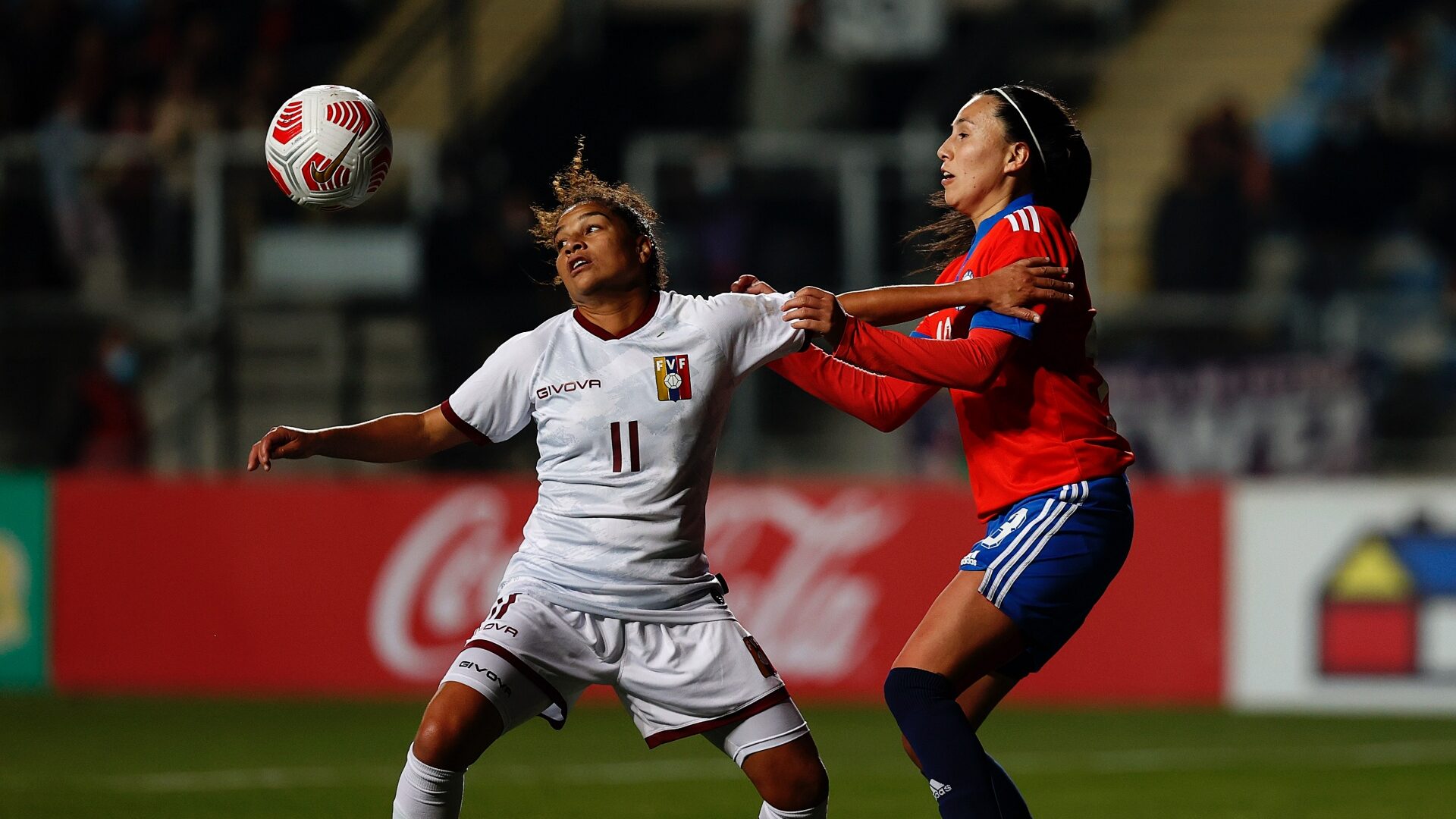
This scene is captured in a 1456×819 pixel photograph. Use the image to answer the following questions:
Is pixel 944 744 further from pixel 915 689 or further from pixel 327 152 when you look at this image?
pixel 327 152

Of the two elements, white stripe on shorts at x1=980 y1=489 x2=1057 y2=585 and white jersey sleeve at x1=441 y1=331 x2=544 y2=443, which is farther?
white jersey sleeve at x1=441 y1=331 x2=544 y2=443

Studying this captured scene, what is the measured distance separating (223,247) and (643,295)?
8.03 meters

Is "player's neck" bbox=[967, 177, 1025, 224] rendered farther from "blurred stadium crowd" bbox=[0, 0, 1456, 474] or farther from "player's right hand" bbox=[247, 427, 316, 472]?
"blurred stadium crowd" bbox=[0, 0, 1456, 474]

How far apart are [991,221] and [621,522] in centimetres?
120

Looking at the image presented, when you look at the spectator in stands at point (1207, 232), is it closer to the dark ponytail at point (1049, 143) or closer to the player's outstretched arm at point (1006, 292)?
the dark ponytail at point (1049, 143)

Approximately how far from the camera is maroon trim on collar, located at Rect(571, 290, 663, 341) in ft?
16.7

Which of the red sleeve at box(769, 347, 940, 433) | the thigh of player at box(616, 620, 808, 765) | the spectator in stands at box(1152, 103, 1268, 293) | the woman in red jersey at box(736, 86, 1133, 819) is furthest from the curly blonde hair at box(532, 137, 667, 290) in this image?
the spectator in stands at box(1152, 103, 1268, 293)

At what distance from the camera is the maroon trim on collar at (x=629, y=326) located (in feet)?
16.7

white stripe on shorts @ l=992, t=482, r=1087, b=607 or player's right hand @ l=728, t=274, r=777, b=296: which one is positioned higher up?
player's right hand @ l=728, t=274, r=777, b=296

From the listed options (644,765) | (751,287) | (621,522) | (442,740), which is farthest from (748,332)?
(644,765)

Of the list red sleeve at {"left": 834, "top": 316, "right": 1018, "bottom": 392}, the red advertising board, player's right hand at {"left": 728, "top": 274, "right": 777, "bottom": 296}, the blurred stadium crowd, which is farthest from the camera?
the blurred stadium crowd

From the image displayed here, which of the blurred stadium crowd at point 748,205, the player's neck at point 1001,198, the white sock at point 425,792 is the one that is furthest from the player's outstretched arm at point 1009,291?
the blurred stadium crowd at point 748,205

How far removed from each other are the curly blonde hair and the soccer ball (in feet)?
2.01

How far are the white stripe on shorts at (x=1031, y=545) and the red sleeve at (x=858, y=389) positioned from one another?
48 centimetres
